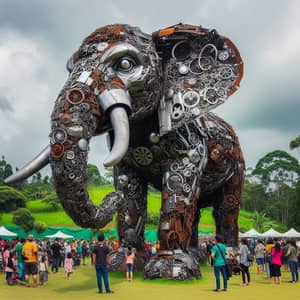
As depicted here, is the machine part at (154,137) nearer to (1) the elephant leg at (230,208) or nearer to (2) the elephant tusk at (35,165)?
(2) the elephant tusk at (35,165)

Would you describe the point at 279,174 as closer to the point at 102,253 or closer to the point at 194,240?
the point at 194,240

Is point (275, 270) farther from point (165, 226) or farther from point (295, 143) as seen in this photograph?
point (295, 143)

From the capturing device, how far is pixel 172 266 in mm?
9461

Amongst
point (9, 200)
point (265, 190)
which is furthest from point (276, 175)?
point (9, 200)

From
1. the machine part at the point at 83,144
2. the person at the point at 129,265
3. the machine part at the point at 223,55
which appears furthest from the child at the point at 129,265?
the machine part at the point at 223,55

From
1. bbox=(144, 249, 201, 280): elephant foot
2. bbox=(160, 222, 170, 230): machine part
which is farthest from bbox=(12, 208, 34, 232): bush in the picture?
bbox=(144, 249, 201, 280): elephant foot

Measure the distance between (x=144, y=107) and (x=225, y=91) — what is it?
189 cm

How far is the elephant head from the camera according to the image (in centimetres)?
751

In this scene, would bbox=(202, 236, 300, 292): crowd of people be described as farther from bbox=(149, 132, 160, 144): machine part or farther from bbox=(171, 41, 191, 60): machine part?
bbox=(171, 41, 191, 60): machine part

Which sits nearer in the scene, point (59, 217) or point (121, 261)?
point (121, 261)

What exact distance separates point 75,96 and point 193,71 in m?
3.25

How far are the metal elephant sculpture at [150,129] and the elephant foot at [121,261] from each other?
0.17ft

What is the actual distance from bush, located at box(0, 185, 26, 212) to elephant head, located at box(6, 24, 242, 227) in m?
40.0

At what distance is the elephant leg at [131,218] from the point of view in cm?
1110
